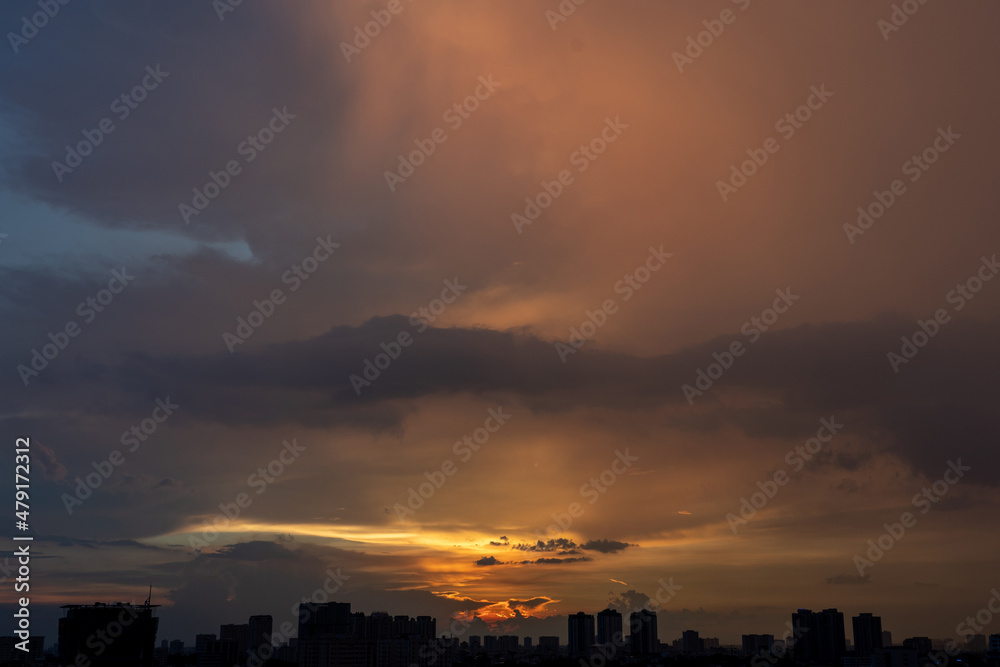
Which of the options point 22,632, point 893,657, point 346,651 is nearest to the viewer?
point 22,632

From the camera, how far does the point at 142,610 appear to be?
16275cm

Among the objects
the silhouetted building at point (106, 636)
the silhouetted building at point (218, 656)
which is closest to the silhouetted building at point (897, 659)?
the silhouetted building at point (218, 656)

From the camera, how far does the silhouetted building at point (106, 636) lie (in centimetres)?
15350

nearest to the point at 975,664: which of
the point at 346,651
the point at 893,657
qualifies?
the point at 893,657

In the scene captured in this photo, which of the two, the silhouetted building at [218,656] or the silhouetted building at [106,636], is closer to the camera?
the silhouetted building at [106,636]

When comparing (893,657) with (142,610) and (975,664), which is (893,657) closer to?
(975,664)

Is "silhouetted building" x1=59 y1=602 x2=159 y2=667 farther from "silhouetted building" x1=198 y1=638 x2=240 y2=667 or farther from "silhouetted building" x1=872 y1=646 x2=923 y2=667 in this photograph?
"silhouetted building" x1=872 y1=646 x2=923 y2=667

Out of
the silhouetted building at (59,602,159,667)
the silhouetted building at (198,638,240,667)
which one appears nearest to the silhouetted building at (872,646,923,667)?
the silhouetted building at (198,638,240,667)

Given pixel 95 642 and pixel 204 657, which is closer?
pixel 95 642

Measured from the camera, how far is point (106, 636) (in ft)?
509

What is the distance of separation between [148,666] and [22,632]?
97.2m

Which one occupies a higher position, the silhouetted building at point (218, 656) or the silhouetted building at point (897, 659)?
the silhouetted building at point (897, 659)

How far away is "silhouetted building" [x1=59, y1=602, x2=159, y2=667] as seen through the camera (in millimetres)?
153500

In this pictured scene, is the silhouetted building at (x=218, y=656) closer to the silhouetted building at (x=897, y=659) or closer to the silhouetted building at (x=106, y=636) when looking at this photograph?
the silhouetted building at (x=106, y=636)
